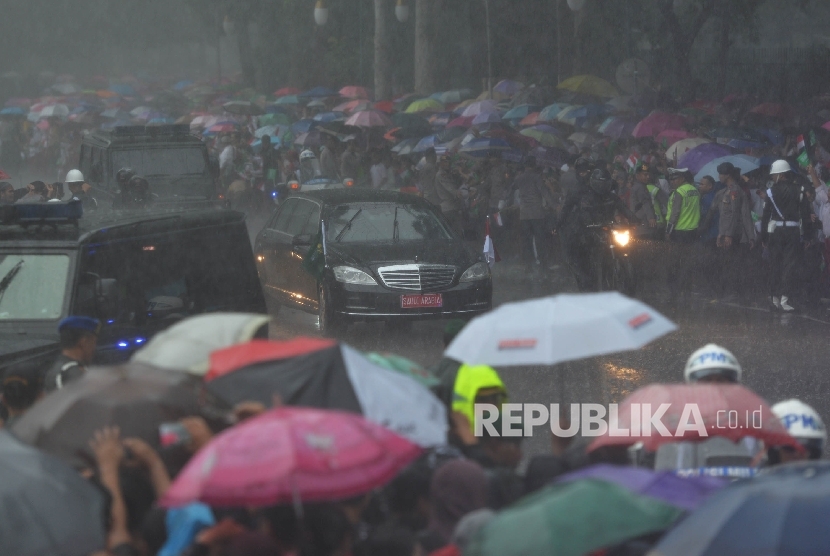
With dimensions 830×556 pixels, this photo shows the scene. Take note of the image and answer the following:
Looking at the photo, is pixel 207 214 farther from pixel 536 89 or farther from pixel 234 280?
pixel 536 89

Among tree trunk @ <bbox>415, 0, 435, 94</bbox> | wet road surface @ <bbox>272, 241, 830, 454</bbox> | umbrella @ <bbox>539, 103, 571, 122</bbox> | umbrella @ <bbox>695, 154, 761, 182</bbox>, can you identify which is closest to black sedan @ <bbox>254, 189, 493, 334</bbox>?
wet road surface @ <bbox>272, 241, 830, 454</bbox>

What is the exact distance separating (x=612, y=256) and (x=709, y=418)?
36.0 ft

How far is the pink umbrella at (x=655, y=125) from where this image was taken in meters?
22.7

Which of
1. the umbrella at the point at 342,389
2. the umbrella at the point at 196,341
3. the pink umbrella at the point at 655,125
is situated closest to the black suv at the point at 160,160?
the pink umbrella at the point at 655,125

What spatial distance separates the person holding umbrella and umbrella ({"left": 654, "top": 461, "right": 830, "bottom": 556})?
12.1 metres

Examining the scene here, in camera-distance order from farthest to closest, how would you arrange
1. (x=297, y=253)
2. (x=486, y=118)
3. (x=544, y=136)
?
(x=486, y=118), (x=544, y=136), (x=297, y=253)

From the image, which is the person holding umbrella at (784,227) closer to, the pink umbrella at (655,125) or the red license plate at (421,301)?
the red license plate at (421,301)

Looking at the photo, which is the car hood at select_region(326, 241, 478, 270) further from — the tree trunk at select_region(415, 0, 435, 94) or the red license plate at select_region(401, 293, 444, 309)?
the tree trunk at select_region(415, 0, 435, 94)

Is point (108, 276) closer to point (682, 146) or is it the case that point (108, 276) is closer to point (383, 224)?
point (383, 224)

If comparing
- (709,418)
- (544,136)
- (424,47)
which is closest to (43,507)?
(709,418)

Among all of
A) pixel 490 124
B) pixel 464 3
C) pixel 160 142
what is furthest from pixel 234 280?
pixel 464 3

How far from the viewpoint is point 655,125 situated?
2273cm

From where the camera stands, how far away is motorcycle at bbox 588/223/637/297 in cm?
1558

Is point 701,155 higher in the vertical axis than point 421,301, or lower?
higher
